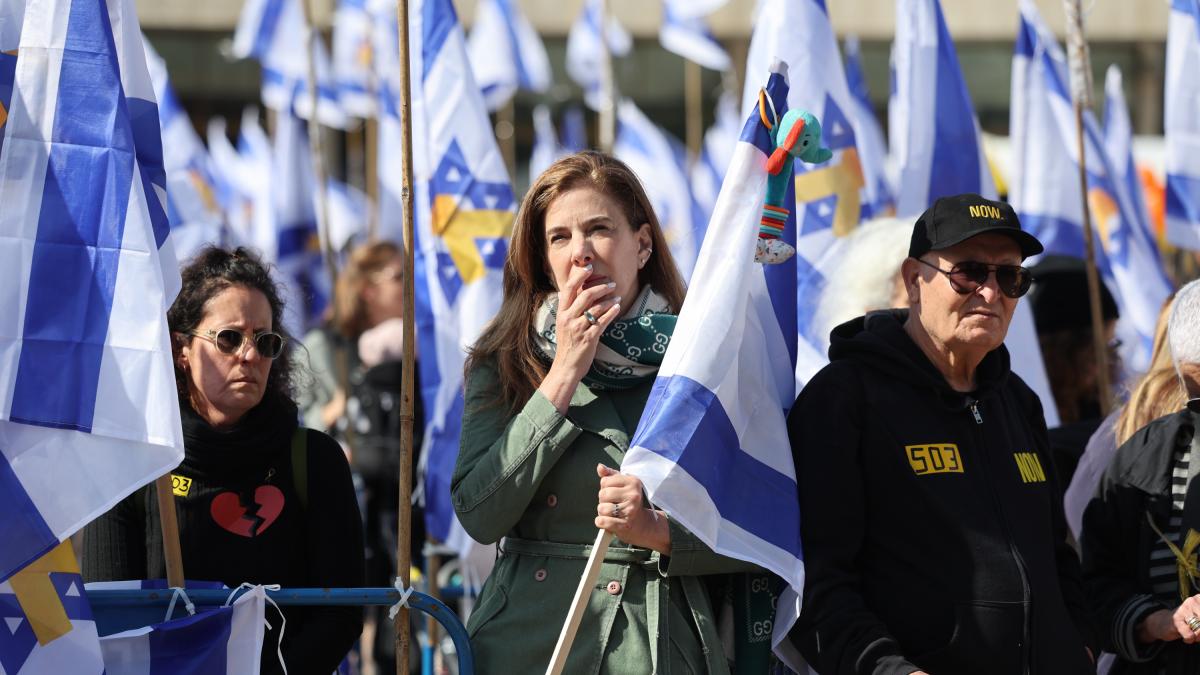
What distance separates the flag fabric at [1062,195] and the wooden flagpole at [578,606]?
4.85 metres

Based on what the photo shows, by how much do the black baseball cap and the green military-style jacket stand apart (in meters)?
0.73

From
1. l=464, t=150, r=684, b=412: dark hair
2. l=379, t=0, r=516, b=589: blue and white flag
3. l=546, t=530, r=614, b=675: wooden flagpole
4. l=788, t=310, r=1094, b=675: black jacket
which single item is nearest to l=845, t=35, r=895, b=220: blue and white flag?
l=379, t=0, r=516, b=589: blue and white flag

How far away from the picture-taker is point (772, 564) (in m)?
3.12

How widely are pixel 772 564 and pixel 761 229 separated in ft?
2.34

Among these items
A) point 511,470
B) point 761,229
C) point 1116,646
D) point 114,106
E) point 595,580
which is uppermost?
point 114,106

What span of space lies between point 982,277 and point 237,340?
5.69 feet

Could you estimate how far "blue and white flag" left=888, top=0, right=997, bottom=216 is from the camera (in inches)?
241

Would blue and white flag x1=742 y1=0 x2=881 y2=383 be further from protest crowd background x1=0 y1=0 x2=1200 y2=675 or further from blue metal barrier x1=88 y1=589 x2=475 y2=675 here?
blue metal barrier x1=88 y1=589 x2=475 y2=675

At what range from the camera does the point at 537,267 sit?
11.5 ft

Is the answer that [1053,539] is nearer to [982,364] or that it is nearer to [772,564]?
[982,364]

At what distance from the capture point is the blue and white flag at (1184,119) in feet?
20.8

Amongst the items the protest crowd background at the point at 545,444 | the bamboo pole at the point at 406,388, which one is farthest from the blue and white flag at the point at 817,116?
the bamboo pole at the point at 406,388

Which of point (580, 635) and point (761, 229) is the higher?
point (761, 229)

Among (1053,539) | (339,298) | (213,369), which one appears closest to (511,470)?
(213,369)
